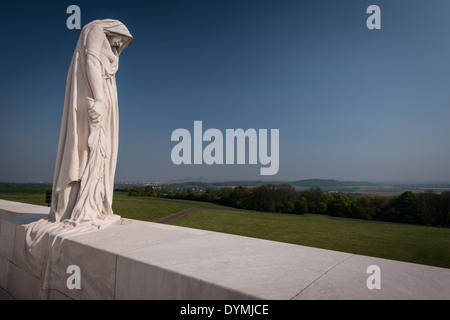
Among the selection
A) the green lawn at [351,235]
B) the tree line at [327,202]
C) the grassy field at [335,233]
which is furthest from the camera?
the tree line at [327,202]

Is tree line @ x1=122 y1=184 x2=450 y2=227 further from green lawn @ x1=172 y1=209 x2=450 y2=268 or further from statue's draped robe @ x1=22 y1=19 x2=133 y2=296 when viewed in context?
statue's draped robe @ x1=22 y1=19 x2=133 y2=296

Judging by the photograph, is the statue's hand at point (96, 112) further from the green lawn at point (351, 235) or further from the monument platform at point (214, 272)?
the green lawn at point (351, 235)

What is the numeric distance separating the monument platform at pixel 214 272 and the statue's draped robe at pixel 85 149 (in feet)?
2.09

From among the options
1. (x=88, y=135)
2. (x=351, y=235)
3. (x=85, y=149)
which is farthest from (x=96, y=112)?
(x=351, y=235)

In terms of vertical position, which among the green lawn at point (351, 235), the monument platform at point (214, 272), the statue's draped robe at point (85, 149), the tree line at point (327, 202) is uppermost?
the statue's draped robe at point (85, 149)

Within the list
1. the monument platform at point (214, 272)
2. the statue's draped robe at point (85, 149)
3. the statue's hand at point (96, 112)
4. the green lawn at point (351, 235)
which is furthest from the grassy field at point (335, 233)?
the statue's hand at point (96, 112)

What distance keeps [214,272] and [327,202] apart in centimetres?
3726

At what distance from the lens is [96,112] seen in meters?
3.84

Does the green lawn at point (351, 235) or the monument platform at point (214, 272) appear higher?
the monument platform at point (214, 272)

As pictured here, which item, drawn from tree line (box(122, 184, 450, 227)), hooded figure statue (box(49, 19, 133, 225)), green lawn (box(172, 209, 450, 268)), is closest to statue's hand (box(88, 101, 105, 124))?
hooded figure statue (box(49, 19, 133, 225))

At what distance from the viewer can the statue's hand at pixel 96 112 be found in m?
3.84

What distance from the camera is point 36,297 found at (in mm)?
3180

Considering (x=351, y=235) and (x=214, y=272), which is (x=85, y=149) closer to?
(x=214, y=272)

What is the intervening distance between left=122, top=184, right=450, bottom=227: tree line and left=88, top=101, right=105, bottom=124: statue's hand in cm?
3262
